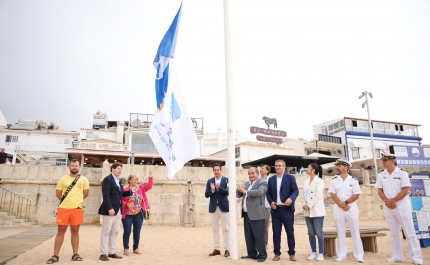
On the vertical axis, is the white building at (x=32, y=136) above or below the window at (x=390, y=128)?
below

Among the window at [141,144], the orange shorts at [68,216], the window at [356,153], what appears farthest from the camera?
the window at [356,153]

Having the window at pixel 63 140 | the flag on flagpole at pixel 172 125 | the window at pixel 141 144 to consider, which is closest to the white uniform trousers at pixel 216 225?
the flag on flagpole at pixel 172 125

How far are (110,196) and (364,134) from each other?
3549cm

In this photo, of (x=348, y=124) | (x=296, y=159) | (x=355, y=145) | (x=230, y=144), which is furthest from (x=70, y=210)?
(x=348, y=124)

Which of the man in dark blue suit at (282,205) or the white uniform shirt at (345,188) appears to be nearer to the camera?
the man in dark blue suit at (282,205)

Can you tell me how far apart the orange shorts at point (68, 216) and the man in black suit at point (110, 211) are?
420mm

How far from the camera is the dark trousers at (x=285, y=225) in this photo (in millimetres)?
5969

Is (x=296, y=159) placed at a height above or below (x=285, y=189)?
above

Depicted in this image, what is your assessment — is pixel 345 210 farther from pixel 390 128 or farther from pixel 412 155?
pixel 390 128

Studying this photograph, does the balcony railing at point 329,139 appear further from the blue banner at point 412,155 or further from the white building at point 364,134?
the blue banner at point 412,155

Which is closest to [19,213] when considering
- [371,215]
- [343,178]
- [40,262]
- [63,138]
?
[40,262]

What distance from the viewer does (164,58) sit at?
21.9 feet

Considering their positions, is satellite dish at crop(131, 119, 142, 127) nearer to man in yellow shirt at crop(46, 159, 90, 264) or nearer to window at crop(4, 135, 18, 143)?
window at crop(4, 135, 18, 143)

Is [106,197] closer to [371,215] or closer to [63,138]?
[371,215]
